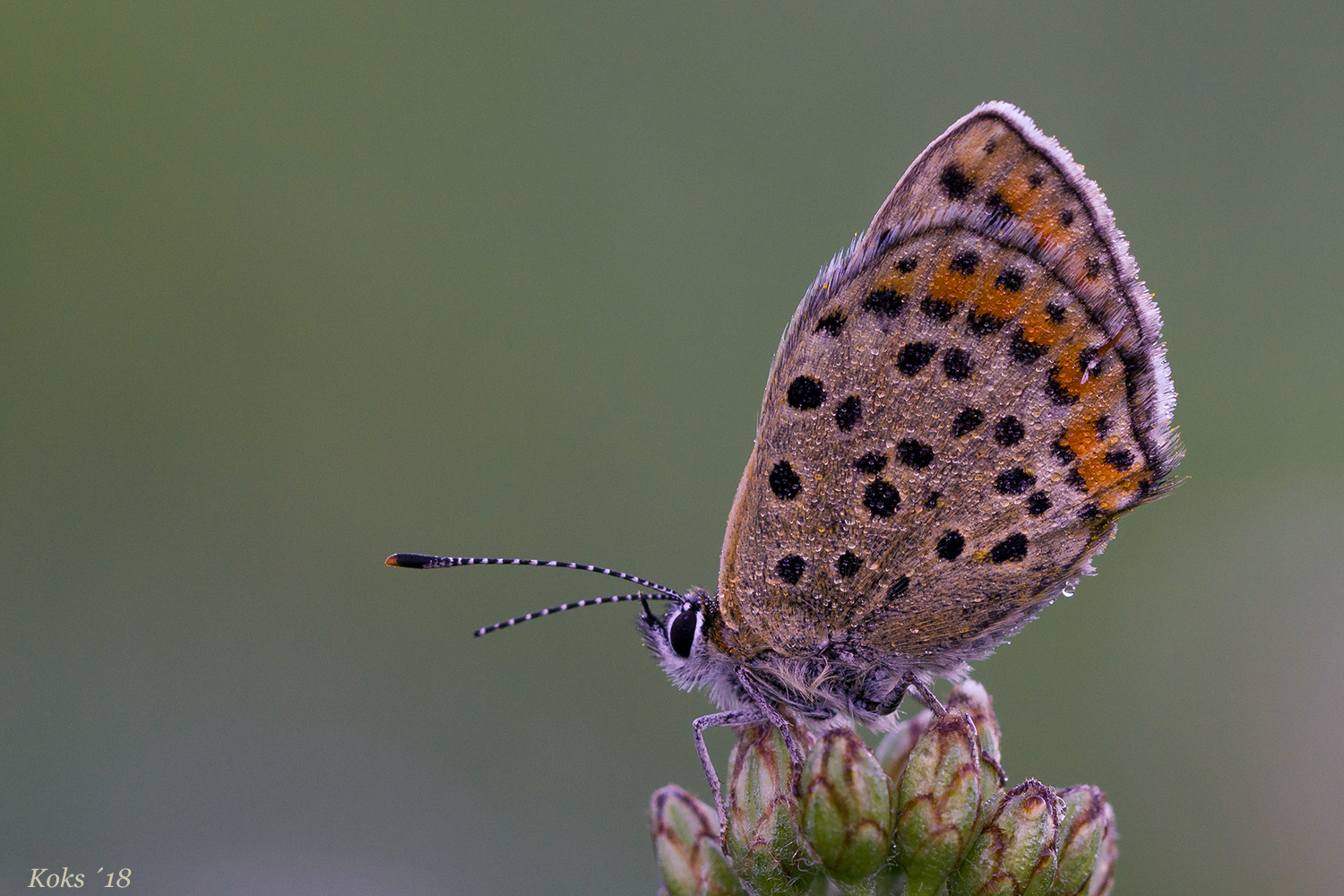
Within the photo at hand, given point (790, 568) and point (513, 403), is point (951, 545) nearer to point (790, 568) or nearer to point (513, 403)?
point (790, 568)

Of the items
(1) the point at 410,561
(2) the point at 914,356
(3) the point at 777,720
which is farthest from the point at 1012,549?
(1) the point at 410,561

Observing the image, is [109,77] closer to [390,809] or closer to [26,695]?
[26,695]

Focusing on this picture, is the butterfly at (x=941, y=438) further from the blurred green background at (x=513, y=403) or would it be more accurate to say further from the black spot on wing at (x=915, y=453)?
the blurred green background at (x=513, y=403)

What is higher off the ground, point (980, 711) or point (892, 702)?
point (892, 702)

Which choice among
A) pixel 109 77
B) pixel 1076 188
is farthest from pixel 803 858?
pixel 109 77

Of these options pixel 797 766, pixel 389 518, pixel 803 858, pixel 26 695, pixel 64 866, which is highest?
pixel 389 518

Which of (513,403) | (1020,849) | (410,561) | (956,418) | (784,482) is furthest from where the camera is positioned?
(513,403)

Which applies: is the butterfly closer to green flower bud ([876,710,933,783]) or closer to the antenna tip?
green flower bud ([876,710,933,783])
